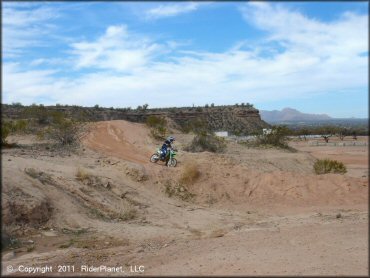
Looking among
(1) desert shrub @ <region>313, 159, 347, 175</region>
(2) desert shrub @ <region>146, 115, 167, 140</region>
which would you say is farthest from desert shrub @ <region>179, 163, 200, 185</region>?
(2) desert shrub @ <region>146, 115, 167, 140</region>

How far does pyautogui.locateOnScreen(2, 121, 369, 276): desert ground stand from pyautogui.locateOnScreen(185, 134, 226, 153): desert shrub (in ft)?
20.1

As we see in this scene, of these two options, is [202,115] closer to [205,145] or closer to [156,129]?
[156,129]

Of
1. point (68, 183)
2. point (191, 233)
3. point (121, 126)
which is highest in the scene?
point (121, 126)

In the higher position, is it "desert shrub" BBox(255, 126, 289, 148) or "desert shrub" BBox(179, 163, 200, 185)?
"desert shrub" BBox(255, 126, 289, 148)

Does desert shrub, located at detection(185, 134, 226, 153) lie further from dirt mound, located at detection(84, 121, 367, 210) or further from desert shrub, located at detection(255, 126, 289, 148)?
desert shrub, located at detection(255, 126, 289, 148)

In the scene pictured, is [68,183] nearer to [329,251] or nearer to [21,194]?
[21,194]

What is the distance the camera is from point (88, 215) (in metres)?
12.5

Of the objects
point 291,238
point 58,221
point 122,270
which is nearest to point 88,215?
point 58,221

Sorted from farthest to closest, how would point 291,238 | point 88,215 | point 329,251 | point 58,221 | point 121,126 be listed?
1. point 121,126
2. point 88,215
3. point 58,221
4. point 291,238
5. point 329,251

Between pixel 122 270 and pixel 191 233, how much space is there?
12.7 ft

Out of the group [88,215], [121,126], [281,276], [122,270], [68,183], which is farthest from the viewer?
[121,126]

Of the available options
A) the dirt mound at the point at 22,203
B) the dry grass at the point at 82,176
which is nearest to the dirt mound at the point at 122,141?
the dry grass at the point at 82,176

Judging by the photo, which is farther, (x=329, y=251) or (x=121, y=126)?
(x=121, y=126)

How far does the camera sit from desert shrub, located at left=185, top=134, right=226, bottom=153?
26.8 meters
